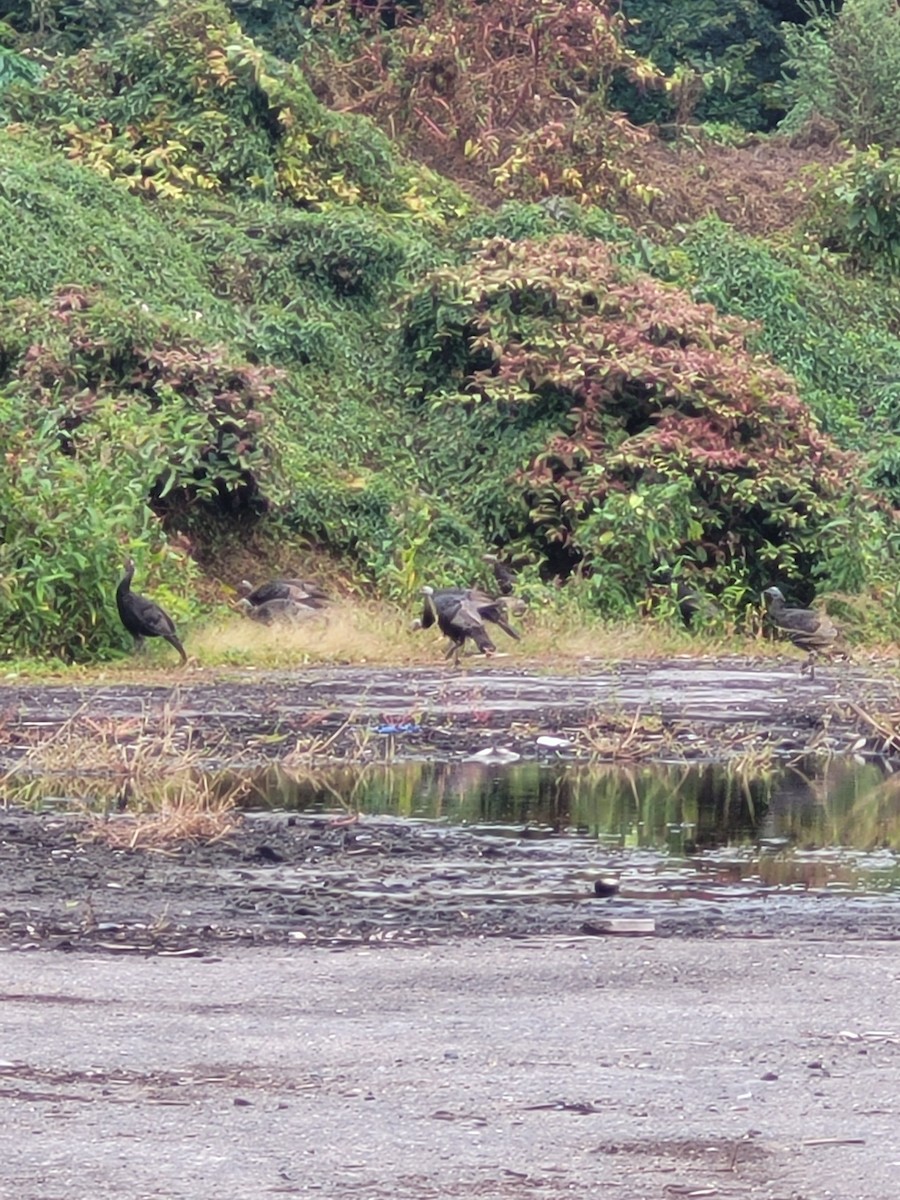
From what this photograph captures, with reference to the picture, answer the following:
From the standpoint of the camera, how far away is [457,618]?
755 inches

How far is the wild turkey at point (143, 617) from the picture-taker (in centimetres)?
1858

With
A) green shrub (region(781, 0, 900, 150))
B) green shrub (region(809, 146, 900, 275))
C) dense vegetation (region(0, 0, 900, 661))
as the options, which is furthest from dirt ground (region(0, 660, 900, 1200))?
green shrub (region(781, 0, 900, 150))

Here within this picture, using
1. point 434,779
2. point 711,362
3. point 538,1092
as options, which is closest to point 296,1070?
point 538,1092

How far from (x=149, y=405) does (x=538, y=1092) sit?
19474 mm

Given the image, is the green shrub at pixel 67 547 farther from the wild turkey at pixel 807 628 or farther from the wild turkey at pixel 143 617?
the wild turkey at pixel 807 628

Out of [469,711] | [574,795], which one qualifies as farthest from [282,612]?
[574,795]

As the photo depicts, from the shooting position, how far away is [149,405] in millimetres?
24391

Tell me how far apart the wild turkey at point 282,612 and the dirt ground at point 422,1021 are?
10450mm

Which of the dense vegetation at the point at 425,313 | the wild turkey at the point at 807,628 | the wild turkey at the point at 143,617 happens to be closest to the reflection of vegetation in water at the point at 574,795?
the wild turkey at the point at 143,617

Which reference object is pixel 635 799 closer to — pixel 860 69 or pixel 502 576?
pixel 502 576

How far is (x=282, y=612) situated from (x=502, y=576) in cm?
376

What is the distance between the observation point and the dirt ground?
4879 millimetres

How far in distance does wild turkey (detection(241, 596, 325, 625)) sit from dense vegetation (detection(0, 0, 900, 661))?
2.15 feet

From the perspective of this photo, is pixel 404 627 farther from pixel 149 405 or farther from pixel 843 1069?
pixel 843 1069
